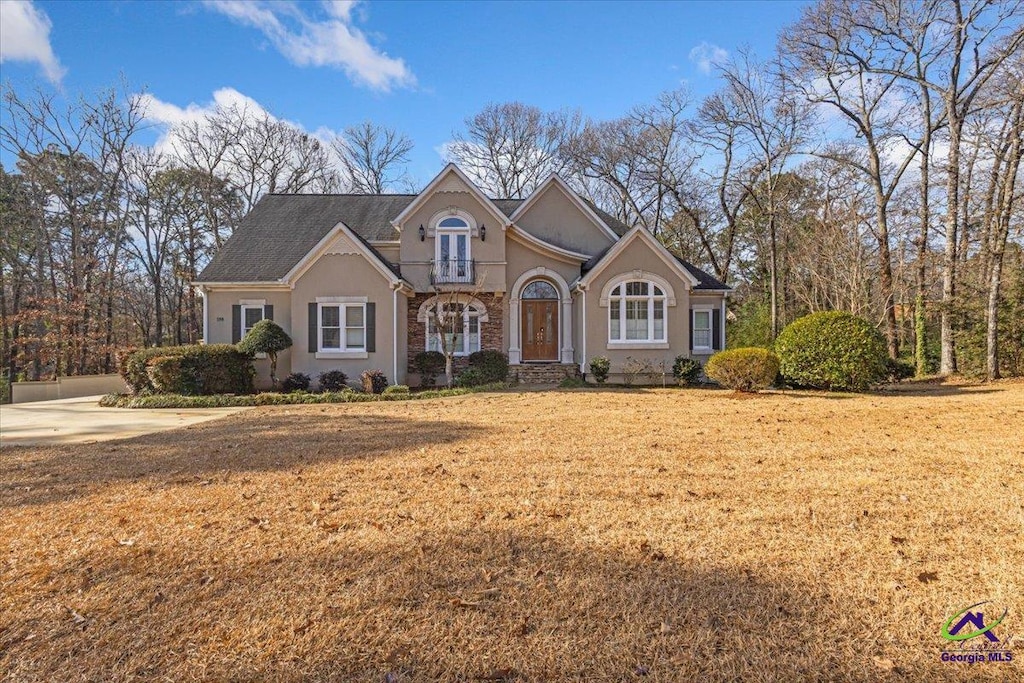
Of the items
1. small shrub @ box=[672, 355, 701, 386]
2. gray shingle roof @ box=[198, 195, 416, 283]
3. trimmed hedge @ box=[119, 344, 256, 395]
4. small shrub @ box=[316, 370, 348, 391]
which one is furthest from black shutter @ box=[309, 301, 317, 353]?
small shrub @ box=[672, 355, 701, 386]

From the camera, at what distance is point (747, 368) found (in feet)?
47.8

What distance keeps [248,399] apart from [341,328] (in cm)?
392

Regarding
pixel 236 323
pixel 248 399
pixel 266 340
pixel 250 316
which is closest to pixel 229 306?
pixel 236 323

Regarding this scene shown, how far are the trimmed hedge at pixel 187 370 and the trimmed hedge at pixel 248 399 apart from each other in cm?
42

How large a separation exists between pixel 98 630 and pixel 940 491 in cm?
663

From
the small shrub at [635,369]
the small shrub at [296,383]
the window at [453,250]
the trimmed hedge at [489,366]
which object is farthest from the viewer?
the window at [453,250]

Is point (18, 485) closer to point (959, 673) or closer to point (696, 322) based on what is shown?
point (959, 673)

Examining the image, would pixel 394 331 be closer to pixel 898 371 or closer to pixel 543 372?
pixel 543 372

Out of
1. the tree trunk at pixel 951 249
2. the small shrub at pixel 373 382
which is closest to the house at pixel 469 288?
the small shrub at pixel 373 382

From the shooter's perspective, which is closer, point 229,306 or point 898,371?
point 898,371

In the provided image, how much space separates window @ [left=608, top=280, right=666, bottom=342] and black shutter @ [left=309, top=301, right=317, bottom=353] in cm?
942

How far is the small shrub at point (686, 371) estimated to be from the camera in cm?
1775

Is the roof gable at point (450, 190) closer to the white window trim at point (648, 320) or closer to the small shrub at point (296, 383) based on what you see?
the white window trim at point (648, 320)

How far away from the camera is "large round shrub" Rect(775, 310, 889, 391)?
1470 centimetres
